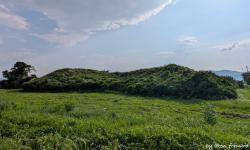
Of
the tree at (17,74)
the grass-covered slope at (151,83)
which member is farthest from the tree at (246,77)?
the tree at (17,74)

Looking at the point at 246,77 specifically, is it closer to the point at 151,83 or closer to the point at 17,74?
the point at 151,83

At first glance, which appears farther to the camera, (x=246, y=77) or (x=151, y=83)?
(x=246, y=77)

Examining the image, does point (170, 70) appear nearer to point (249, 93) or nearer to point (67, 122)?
point (249, 93)

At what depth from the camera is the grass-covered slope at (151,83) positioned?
130ft

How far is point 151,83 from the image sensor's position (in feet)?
143

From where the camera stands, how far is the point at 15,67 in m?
62.7

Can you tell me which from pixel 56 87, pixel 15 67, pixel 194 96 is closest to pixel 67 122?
pixel 194 96

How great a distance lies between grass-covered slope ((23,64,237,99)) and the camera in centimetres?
3966

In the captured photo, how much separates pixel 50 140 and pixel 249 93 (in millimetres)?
33022

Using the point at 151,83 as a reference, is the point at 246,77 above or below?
above

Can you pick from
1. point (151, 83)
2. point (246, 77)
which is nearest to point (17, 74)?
point (151, 83)

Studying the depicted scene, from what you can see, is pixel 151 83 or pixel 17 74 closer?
pixel 151 83

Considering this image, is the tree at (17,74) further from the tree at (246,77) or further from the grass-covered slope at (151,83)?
the tree at (246,77)

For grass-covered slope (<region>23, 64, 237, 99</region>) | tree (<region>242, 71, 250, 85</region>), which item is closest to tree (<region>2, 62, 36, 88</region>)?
grass-covered slope (<region>23, 64, 237, 99</region>)
